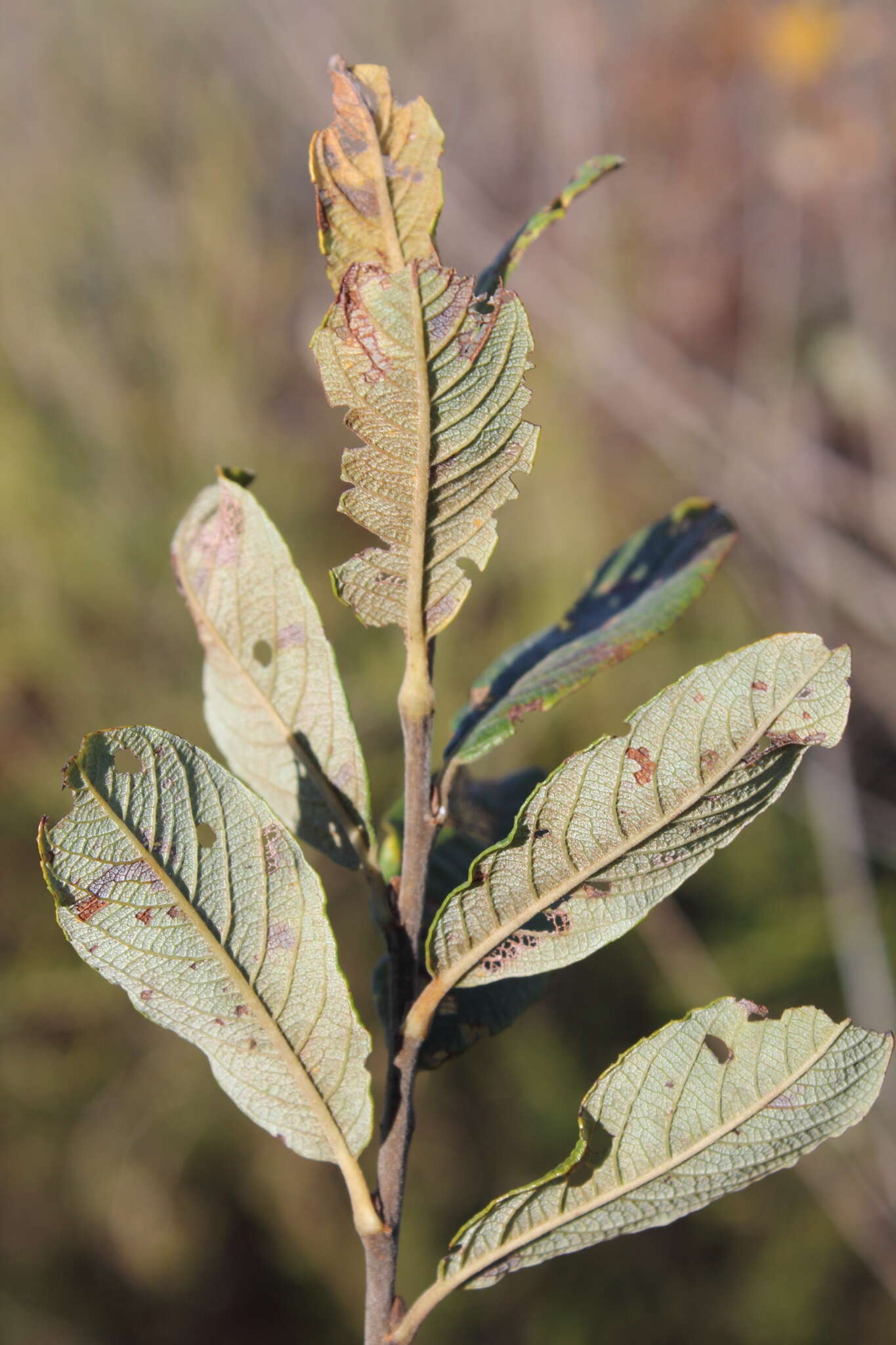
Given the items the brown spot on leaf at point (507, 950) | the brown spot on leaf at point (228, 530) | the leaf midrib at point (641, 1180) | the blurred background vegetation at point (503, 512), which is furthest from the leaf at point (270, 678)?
the blurred background vegetation at point (503, 512)

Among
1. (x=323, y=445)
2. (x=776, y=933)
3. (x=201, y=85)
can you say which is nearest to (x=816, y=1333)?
(x=776, y=933)

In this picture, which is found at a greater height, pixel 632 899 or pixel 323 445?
pixel 323 445

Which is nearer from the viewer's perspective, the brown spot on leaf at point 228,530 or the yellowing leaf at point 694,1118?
the yellowing leaf at point 694,1118

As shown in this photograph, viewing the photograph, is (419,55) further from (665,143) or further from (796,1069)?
(796,1069)

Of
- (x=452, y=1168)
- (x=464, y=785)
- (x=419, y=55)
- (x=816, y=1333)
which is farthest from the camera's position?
(x=419, y=55)

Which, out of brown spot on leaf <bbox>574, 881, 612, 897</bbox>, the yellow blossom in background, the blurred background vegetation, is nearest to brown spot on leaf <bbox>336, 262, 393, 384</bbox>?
brown spot on leaf <bbox>574, 881, 612, 897</bbox>

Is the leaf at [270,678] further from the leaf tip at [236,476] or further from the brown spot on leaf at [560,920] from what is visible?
the brown spot on leaf at [560,920]

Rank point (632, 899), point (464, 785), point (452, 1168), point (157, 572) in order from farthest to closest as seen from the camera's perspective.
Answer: point (157, 572), point (452, 1168), point (464, 785), point (632, 899)
